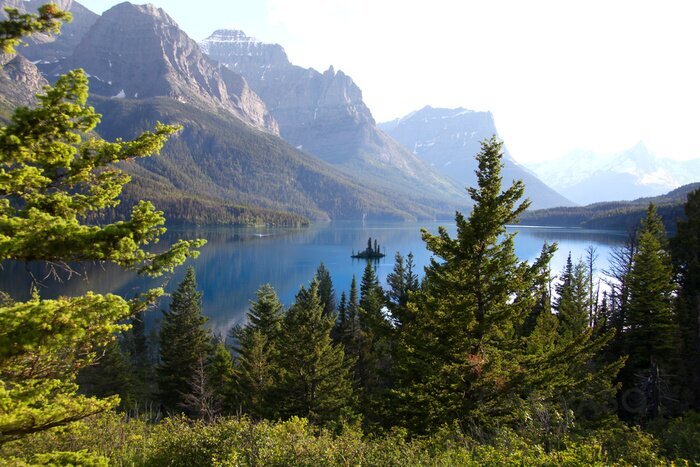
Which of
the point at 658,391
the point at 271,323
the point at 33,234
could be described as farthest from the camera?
the point at 271,323

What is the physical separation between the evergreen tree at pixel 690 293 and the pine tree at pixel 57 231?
32.1 meters

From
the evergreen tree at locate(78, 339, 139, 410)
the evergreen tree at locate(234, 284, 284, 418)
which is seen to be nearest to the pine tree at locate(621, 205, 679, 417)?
Answer: the evergreen tree at locate(234, 284, 284, 418)

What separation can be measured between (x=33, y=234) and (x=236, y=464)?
6.01 meters

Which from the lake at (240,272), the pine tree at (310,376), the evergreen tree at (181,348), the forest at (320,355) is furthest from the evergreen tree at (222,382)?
the lake at (240,272)

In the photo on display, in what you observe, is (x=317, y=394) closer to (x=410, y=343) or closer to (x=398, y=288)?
(x=410, y=343)

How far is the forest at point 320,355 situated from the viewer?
6.16 metres

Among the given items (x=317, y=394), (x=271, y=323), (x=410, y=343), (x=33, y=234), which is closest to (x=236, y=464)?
(x=33, y=234)

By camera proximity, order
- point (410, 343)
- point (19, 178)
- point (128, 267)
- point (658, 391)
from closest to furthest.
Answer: point (19, 178) → point (128, 267) → point (410, 343) → point (658, 391)

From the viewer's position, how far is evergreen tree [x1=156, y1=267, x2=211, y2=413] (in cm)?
3431

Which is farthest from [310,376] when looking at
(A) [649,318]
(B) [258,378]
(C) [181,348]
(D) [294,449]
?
(A) [649,318]

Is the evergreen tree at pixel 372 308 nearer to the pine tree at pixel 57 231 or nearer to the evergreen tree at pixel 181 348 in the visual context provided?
the pine tree at pixel 57 231

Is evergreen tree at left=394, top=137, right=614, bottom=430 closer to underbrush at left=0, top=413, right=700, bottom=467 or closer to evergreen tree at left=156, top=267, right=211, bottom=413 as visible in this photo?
underbrush at left=0, top=413, right=700, bottom=467

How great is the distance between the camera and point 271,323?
130ft

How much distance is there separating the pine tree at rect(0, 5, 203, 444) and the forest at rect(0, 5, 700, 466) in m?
0.03
